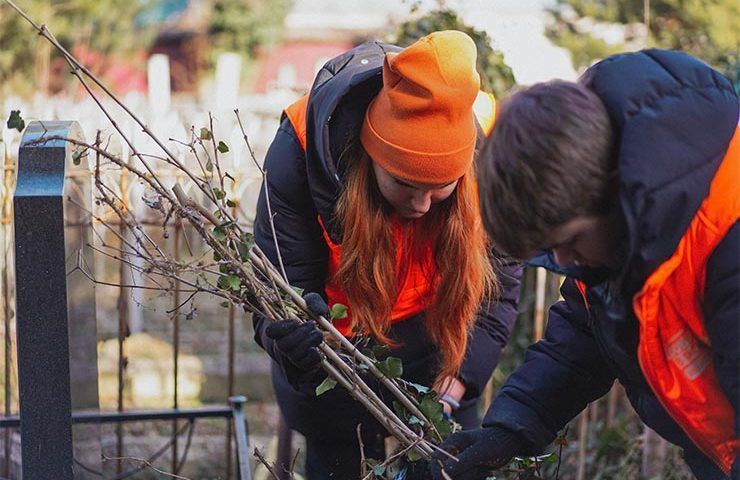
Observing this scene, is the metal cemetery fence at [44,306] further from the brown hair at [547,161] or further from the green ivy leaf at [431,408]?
the brown hair at [547,161]

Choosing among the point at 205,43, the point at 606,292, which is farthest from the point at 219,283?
the point at 205,43

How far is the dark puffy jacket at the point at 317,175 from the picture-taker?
2334mm

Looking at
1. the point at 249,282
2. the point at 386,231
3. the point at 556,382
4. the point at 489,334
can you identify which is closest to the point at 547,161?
the point at 556,382

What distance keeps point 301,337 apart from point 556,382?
563 mm

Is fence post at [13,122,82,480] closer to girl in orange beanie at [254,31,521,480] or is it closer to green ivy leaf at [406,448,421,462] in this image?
girl in orange beanie at [254,31,521,480]

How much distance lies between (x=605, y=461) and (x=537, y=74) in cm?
203

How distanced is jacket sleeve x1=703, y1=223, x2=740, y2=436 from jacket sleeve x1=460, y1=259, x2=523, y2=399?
1215 millimetres

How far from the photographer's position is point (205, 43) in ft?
85.1

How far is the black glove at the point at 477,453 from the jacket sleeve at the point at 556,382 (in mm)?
22

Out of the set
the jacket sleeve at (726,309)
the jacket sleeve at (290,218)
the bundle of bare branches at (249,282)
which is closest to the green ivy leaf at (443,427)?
the bundle of bare branches at (249,282)

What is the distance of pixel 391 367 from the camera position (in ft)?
7.27

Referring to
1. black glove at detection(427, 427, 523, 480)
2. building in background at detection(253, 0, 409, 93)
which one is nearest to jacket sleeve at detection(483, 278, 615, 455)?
black glove at detection(427, 427, 523, 480)

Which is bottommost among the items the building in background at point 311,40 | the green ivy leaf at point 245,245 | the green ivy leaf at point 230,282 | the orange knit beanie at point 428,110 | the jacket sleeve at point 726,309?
the building in background at point 311,40

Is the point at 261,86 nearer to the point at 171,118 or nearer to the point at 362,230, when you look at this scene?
the point at 171,118
